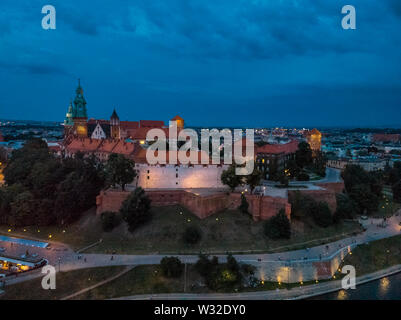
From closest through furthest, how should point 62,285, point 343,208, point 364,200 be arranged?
point 62,285 → point 343,208 → point 364,200

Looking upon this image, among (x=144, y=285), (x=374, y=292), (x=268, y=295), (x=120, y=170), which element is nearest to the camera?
(x=268, y=295)

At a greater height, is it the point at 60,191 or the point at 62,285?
the point at 60,191

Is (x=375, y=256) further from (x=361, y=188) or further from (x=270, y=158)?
(x=270, y=158)

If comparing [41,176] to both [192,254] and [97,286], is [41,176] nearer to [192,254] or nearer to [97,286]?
[97,286]

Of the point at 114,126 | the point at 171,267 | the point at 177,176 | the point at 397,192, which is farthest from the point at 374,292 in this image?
the point at 114,126

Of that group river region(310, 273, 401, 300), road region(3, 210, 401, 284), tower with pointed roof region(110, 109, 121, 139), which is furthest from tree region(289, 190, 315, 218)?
tower with pointed roof region(110, 109, 121, 139)

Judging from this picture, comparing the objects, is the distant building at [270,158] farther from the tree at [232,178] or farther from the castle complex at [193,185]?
the tree at [232,178]
